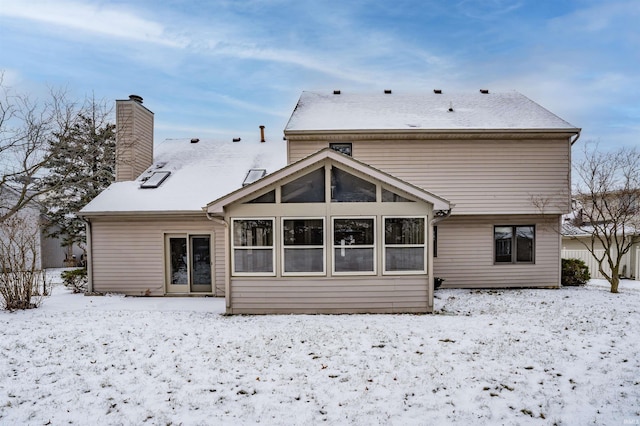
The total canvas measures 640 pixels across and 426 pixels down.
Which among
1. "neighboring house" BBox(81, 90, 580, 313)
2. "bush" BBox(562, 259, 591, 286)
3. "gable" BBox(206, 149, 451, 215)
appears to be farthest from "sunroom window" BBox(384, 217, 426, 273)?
"bush" BBox(562, 259, 591, 286)

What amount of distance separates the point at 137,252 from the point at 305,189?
6942mm

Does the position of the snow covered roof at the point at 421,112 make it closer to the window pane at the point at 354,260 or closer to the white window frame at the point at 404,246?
the white window frame at the point at 404,246

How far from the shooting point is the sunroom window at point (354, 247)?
887 cm

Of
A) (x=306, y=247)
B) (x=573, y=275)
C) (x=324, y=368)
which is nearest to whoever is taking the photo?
(x=324, y=368)

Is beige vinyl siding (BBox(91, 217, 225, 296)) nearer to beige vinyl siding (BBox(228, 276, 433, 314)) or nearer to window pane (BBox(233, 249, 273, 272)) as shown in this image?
window pane (BBox(233, 249, 273, 272))

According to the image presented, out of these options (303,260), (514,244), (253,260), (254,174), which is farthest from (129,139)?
(514,244)

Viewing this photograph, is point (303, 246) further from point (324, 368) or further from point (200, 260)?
point (200, 260)

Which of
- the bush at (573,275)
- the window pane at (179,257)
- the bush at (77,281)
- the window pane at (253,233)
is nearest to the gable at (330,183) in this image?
the window pane at (253,233)

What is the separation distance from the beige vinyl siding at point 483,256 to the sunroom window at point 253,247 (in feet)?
21.5

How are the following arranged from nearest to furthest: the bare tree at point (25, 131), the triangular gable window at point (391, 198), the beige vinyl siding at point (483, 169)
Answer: the triangular gable window at point (391, 198), the bare tree at point (25, 131), the beige vinyl siding at point (483, 169)

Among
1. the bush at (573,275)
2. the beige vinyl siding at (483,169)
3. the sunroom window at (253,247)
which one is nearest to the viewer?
the sunroom window at (253,247)

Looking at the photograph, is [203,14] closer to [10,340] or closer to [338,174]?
[338,174]

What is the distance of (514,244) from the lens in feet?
41.9

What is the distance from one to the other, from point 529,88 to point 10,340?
1996 cm
